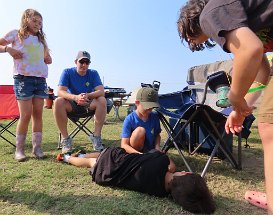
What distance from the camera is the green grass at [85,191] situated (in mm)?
2150

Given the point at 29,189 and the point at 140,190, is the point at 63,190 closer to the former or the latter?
the point at 29,189

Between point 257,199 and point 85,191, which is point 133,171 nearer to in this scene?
point 85,191

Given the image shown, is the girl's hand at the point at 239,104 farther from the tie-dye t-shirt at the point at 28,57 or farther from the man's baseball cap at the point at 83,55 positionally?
the man's baseball cap at the point at 83,55

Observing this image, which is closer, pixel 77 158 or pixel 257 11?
pixel 257 11

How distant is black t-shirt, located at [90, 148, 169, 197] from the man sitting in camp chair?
1.08 metres

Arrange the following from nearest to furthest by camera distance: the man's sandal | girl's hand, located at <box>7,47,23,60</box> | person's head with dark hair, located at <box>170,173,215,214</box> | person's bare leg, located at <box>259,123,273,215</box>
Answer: person's bare leg, located at <box>259,123,273,215</box> < person's head with dark hair, located at <box>170,173,215,214</box> < the man's sandal < girl's hand, located at <box>7,47,23,60</box>

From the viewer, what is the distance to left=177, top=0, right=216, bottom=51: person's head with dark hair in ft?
4.52

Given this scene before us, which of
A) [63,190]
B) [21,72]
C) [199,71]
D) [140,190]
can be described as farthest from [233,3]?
[199,71]

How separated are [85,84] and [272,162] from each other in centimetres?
316


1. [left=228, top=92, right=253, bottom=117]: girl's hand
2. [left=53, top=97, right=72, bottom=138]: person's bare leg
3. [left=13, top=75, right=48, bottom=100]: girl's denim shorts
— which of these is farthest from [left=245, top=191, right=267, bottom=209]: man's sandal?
[left=13, top=75, right=48, bottom=100]: girl's denim shorts

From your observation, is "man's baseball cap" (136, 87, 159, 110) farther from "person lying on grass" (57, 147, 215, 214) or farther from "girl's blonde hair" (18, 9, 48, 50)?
"girl's blonde hair" (18, 9, 48, 50)

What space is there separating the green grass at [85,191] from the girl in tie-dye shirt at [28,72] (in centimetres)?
31

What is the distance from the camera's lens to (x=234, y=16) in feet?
3.89

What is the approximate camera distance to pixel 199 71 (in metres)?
9.14
